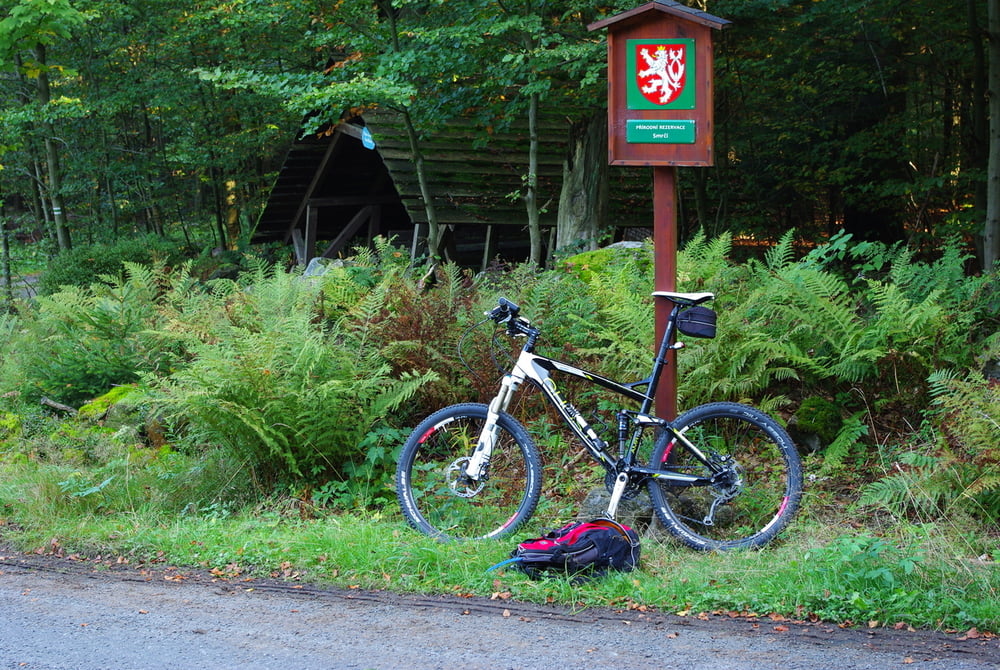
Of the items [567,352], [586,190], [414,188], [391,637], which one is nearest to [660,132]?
[567,352]

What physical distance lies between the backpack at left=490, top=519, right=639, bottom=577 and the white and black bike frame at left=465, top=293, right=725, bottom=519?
14.8 inches

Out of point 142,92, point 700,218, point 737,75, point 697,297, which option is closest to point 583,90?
point 737,75

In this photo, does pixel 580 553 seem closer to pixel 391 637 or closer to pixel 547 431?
pixel 391 637

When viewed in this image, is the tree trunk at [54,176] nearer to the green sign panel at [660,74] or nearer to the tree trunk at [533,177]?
the tree trunk at [533,177]

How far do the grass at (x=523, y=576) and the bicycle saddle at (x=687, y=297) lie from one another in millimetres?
1361

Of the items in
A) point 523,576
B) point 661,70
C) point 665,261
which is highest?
point 661,70

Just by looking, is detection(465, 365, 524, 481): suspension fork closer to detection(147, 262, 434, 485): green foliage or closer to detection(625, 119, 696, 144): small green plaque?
detection(147, 262, 434, 485): green foliage

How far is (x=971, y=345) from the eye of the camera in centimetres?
614

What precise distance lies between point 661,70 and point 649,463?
225 centimetres

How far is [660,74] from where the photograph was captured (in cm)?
516

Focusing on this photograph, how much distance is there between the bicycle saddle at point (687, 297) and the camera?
5.05m

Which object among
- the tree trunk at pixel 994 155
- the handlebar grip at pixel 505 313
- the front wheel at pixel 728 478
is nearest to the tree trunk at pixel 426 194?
the handlebar grip at pixel 505 313

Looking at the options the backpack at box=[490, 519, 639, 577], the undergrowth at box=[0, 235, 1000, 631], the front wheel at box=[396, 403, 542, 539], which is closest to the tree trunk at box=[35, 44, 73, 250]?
the undergrowth at box=[0, 235, 1000, 631]

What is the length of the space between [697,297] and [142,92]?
573 inches
